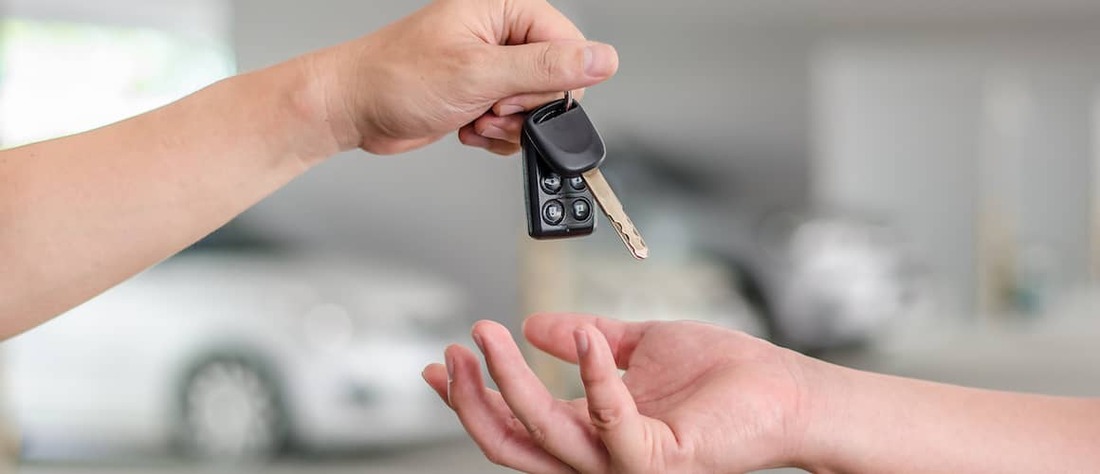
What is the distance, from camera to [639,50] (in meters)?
5.87

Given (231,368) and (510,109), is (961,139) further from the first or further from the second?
(510,109)

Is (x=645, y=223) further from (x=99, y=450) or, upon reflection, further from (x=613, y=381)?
(x=613, y=381)

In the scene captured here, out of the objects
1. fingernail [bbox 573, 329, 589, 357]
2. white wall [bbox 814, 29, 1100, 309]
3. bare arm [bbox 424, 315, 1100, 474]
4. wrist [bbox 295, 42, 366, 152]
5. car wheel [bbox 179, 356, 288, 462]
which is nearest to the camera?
fingernail [bbox 573, 329, 589, 357]

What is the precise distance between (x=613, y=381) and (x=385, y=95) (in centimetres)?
38

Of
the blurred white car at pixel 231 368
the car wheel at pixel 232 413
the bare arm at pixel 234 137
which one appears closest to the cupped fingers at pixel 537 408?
the bare arm at pixel 234 137

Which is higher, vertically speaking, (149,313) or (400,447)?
(149,313)

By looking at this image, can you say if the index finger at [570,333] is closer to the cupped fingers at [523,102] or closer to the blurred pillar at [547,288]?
the cupped fingers at [523,102]

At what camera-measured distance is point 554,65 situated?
1.08 meters

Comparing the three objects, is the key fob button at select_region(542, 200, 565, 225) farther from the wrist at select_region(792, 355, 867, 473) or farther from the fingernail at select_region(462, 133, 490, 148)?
the wrist at select_region(792, 355, 867, 473)

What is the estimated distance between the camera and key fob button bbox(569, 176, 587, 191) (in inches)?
44.4

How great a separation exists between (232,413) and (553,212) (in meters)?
3.41

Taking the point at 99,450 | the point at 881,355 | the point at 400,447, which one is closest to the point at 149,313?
the point at 99,450

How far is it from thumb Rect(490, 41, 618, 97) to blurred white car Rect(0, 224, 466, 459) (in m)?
3.26

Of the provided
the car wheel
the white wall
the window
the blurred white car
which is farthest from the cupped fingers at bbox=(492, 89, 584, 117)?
the white wall
